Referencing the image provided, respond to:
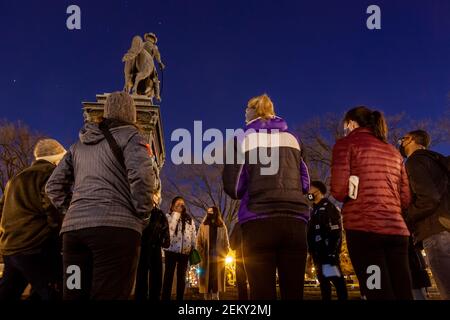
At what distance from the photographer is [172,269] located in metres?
8.06

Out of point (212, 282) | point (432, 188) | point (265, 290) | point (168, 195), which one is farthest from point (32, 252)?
point (168, 195)

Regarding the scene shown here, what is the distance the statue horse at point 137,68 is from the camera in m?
13.5

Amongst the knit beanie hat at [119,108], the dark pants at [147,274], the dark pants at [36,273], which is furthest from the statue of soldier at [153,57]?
the knit beanie hat at [119,108]

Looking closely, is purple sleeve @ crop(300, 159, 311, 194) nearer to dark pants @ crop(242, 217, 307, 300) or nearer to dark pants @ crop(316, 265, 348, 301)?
dark pants @ crop(242, 217, 307, 300)

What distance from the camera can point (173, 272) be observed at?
8086mm

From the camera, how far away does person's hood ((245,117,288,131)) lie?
370cm

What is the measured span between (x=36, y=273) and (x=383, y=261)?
310cm

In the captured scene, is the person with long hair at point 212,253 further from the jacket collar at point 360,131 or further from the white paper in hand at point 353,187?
the white paper in hand at point 353,187

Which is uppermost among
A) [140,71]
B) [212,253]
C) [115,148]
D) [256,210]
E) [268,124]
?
[140,71]

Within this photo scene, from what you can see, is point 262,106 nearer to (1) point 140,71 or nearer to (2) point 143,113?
(2) point 143,113

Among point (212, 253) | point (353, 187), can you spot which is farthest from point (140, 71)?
point (353, 187)

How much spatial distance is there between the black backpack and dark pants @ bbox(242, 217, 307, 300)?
1576 mm

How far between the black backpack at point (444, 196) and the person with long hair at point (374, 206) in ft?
Result: 1.32
